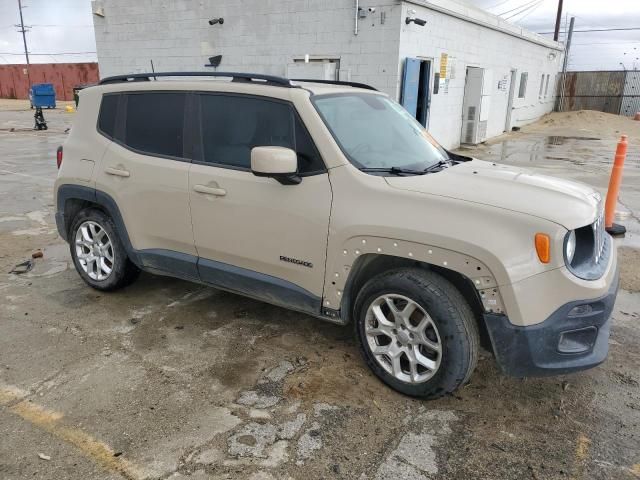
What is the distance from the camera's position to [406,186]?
10.2 ft

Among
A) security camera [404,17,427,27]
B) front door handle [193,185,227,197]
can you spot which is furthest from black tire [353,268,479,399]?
security camera [404,17,427,27]

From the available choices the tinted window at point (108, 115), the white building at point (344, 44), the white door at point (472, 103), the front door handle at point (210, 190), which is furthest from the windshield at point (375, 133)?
the white door at point (472, 103)

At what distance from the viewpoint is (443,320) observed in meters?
2.92

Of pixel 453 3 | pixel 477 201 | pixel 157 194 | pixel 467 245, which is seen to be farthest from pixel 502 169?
pixel 453 3

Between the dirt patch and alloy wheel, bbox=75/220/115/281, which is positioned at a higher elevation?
alloy wheel, bbox=75/220/115/281

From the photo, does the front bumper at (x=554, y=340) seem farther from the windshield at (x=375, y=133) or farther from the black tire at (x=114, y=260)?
the black tire at (x=114, y=260)

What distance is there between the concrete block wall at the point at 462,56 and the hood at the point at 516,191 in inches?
361

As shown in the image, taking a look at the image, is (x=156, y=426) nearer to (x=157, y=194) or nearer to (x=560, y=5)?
(x=157, y=194)

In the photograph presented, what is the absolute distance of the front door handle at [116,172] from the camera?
4.22 meters

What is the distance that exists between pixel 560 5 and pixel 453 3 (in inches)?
1025

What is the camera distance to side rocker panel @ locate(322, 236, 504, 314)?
9.12ft

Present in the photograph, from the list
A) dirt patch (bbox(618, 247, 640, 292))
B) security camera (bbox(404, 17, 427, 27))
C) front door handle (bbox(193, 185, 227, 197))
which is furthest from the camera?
security camera (bbox(404, 17, 427, 27))

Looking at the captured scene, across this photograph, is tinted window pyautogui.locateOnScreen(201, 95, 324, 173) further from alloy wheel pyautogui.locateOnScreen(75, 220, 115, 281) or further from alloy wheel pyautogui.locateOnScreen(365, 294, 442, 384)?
alloy wheel pyautogui.locateOnScreen(75, 220, 115, 281)

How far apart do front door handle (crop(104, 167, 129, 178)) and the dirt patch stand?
473 cm
